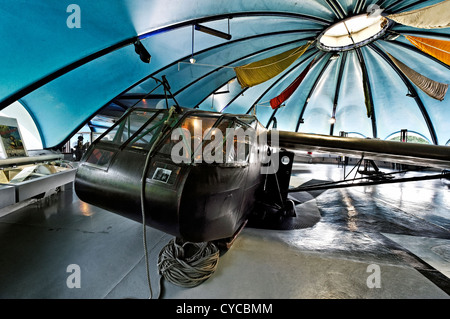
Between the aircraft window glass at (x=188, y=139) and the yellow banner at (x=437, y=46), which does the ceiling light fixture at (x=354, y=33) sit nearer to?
the yellow banner at (x=437, y=46)

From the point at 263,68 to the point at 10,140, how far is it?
33.2ft

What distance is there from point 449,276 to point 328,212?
99.5 inches

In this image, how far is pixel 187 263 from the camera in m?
2.26

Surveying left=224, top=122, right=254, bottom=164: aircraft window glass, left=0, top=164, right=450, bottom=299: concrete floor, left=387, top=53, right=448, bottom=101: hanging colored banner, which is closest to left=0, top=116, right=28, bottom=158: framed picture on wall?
left=0, top=164, right=450, bottom=299: concrete floor

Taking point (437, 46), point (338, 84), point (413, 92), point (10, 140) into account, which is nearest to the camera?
point (10, 140)

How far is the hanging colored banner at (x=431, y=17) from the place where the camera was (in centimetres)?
439

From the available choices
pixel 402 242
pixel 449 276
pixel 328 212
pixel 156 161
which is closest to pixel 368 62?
pixel 328 212

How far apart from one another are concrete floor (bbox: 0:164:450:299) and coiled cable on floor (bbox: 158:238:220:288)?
82 millimetres

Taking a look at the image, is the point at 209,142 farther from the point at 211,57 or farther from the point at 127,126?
the point at 211,57
